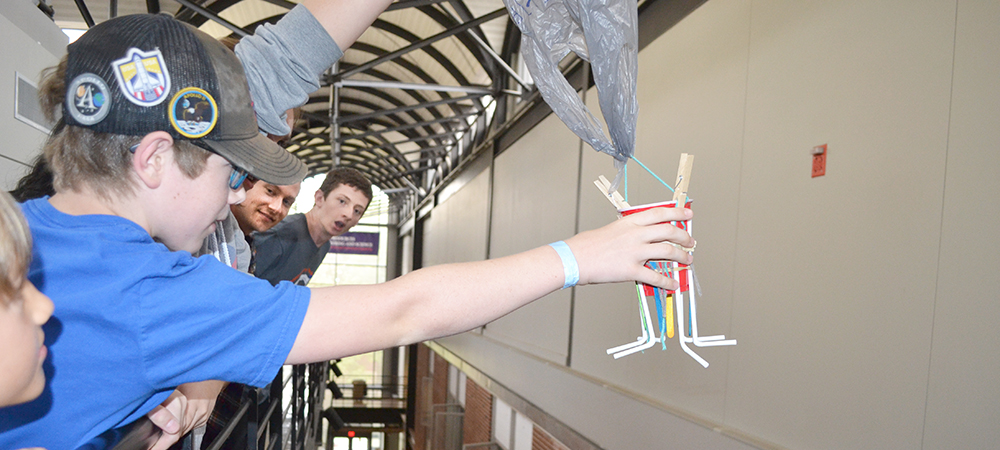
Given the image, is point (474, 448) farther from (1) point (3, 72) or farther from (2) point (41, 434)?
(2) point (41, 434)

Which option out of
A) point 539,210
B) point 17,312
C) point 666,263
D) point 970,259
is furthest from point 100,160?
point 539,210

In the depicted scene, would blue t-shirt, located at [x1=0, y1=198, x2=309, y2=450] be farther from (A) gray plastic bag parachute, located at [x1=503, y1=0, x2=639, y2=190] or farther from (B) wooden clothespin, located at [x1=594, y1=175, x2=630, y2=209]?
(A) gray plastic bag parachute, located at [x1=503, y1=0, x2=639, y2=190]

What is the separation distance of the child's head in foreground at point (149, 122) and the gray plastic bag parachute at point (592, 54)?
0.69 m

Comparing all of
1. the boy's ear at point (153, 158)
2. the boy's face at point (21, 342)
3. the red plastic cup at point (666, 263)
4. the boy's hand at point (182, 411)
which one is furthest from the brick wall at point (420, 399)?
the boy's face at point (21, 342)

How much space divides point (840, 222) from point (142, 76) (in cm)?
245

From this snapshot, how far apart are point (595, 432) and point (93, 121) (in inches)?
170

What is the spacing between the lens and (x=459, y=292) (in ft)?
3.50

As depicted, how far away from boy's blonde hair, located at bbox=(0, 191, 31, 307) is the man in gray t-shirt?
7.42 ft

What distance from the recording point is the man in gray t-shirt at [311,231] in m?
3.14

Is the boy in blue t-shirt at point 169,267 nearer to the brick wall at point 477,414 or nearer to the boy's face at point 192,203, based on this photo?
the boy's face at point 192,203

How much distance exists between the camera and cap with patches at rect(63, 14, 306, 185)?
3.26 feet

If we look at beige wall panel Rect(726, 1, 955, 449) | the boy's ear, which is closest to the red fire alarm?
beige wall panel Rect(726, 1, 955, 449)

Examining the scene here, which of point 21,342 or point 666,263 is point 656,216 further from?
point 21,342

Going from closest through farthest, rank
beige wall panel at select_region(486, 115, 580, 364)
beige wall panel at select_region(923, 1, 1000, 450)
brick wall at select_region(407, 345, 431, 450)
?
beige wall panel at select_region(923, 1, 1000, 450), beige wall panel at select_region(486, 115, 580, 364), brick wall at select_region(407, 345, 431, 450)
